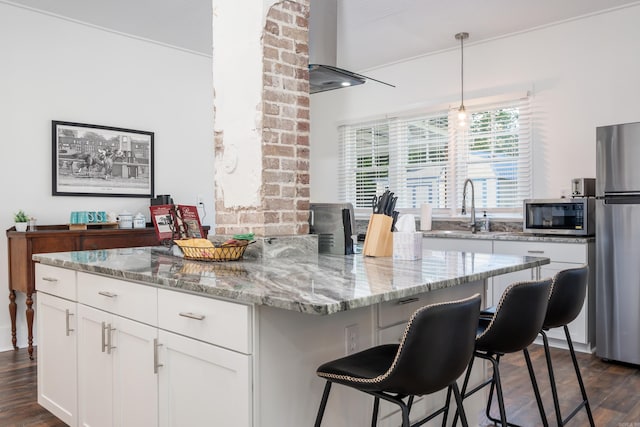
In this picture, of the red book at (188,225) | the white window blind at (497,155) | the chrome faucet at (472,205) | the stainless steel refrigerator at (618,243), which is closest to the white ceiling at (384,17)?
the white window blind at (497,155)

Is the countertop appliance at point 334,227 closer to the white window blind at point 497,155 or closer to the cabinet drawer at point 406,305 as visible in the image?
the cabinet drawer at point 406,305

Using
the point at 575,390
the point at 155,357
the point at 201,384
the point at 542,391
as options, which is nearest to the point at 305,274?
the point at 201,384

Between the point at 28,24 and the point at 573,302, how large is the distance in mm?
4570

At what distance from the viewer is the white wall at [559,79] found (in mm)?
4094

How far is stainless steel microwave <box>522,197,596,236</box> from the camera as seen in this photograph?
Result: 3.85 meters

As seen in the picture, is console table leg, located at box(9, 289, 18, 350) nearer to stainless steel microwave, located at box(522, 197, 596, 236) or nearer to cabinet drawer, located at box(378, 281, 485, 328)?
cabinet drawer, located at box(378, 281, 485, 328)

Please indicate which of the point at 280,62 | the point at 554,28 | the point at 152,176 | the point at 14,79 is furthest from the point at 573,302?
the point at 14,79

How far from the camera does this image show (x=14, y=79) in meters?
4.07

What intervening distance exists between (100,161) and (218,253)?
291 cm

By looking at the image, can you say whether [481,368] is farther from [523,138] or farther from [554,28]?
[554,28]

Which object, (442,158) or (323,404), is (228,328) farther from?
(442,158)

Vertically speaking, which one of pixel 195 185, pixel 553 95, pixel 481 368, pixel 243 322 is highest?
pixel 553 95

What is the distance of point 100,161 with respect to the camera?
15.0ft

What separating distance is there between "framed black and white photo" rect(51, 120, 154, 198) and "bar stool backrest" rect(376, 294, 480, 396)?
3.93m
